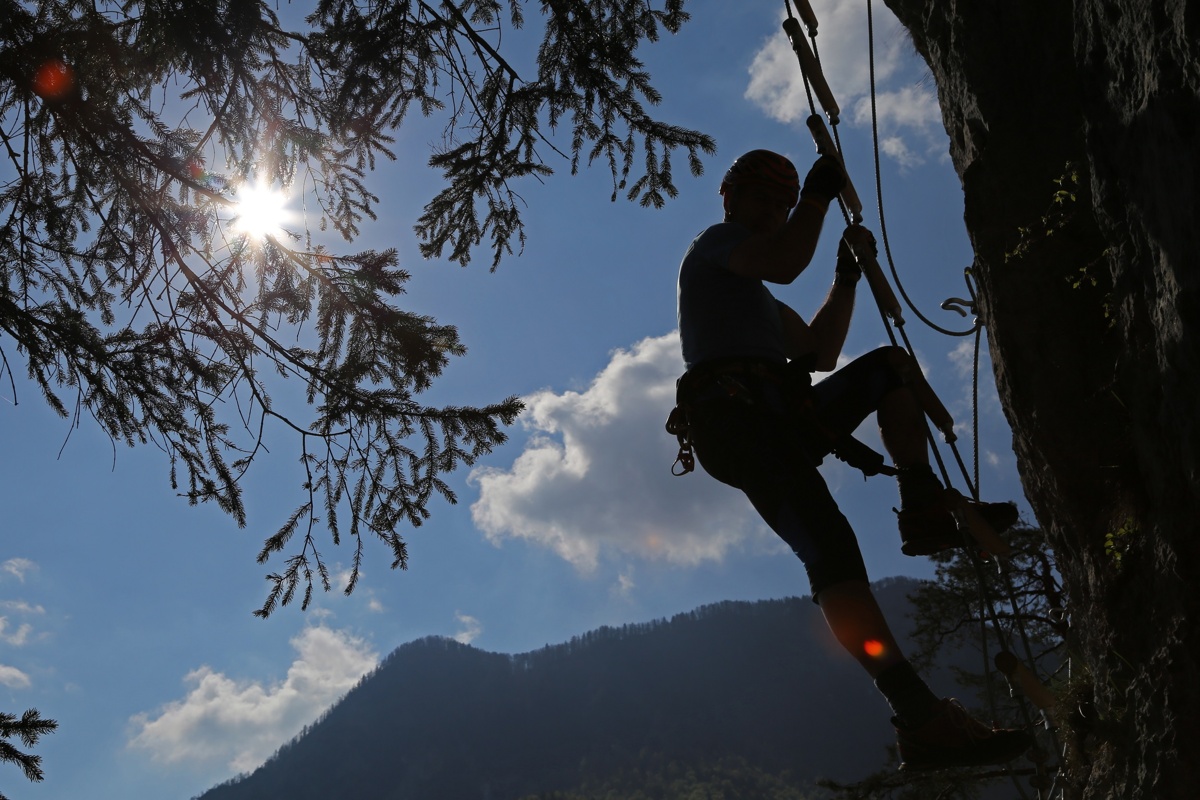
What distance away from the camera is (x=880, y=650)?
8.18 feet

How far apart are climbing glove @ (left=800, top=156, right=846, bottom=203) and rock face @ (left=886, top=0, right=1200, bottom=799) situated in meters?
0.63

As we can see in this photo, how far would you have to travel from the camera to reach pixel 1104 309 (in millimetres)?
2746

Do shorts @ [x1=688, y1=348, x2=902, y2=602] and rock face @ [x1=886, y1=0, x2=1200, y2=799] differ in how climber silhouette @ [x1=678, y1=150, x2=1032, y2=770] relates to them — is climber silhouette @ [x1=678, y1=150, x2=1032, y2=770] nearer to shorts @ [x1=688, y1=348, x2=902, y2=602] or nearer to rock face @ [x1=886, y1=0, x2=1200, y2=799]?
shorts @ [x1=688, y1=348, x2=902, y2=602]

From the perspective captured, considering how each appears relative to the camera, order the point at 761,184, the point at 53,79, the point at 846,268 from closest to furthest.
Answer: the point at 761,184, the point at 846,268, the point at 53,79

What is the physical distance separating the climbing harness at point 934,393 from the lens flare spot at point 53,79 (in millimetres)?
3856

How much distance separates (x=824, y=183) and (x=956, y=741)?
194 cm

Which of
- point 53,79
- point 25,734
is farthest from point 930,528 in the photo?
point 53,79

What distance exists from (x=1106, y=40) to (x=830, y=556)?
5.56 feet

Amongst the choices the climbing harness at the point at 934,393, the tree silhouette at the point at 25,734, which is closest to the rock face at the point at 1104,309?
A: the climbing harness at the point at 934,393

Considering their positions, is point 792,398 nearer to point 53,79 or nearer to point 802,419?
point 802,419

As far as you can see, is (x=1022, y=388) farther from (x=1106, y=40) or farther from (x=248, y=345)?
(x=248, y=345)

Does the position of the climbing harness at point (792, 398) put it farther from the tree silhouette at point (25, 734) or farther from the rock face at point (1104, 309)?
the tree silhouette at point (25, 734)

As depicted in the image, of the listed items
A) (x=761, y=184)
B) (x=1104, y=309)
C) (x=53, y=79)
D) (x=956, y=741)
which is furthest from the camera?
(x=53, y=79)

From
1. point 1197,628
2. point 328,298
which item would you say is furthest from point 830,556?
point 328,298
